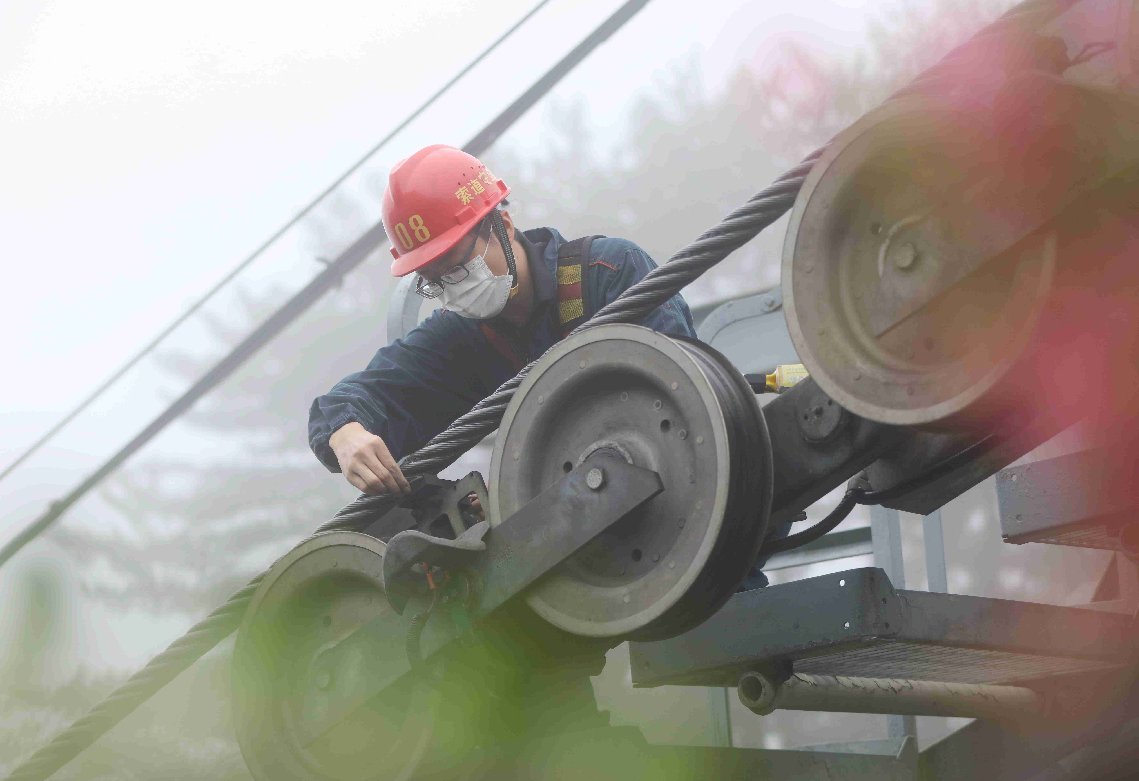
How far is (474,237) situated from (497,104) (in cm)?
182

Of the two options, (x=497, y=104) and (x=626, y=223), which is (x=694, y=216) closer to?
(x=626, y=223)

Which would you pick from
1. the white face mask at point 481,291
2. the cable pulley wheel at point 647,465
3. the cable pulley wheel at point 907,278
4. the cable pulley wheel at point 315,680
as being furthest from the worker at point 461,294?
the cable pulley wheel at point 907,278

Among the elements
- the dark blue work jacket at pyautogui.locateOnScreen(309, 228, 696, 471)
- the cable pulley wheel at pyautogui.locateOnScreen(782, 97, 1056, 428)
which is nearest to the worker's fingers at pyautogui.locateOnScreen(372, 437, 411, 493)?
the dark blue work jacket at pyautogui.locateOnScreen(309, 228, 696, 471)

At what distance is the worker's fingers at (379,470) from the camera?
2504mm

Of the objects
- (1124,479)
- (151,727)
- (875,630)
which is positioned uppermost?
(875,630)

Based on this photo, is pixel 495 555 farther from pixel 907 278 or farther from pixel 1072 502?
pixel 1072 502

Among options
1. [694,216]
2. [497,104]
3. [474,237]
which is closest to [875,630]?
[474,237]

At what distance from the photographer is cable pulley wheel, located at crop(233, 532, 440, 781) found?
223cm

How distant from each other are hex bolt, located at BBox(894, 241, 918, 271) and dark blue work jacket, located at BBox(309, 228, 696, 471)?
1.15 metres

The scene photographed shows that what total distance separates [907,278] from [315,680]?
124cm

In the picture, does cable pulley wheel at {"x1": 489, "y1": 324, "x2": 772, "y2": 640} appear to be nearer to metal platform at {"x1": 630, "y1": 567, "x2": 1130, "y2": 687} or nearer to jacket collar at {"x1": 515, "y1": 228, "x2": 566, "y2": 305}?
metal platform at {"x1": 630, "y1": 567, "x2": 1130, "y2": 687}

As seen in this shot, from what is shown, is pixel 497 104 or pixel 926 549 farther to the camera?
pixel 497 104

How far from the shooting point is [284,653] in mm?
2383

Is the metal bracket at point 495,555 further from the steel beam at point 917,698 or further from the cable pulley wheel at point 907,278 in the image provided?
the steel beam at point 917,698
